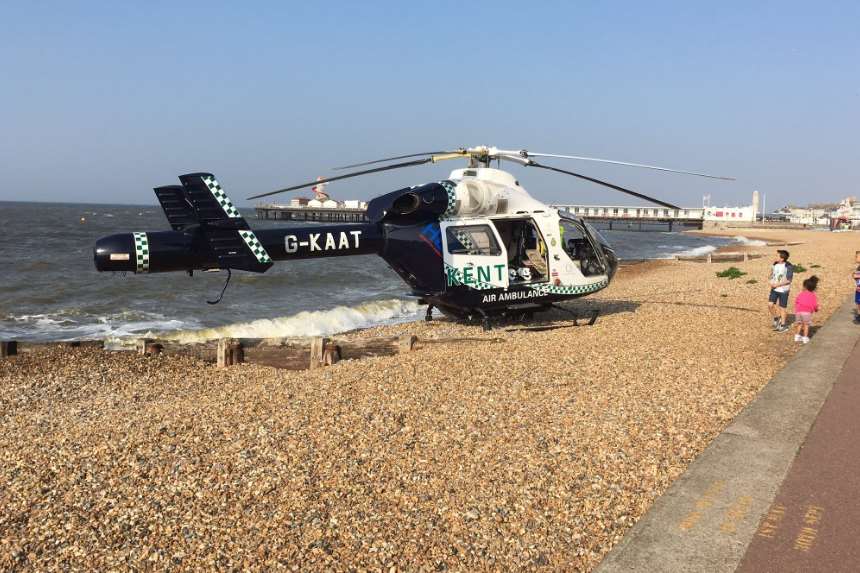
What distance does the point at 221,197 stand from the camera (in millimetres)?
10570

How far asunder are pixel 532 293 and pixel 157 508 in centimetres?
1001

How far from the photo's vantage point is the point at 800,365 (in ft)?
29.7

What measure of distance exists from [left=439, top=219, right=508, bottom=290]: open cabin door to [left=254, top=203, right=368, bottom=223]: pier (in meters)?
94.2

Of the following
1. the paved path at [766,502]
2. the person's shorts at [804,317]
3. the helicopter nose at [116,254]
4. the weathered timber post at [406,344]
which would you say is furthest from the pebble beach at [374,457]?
the helicopter nose at [116,254]

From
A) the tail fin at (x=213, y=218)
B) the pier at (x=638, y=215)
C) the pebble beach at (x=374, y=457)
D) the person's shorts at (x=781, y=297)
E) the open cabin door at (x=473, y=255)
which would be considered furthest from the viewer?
the pier at (x=638, y=215)

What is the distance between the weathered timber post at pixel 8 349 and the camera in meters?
13.0

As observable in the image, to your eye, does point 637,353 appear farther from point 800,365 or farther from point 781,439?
point 781,439

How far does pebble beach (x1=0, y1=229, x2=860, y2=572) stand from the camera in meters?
4.61

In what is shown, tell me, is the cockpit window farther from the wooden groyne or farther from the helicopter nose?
the helicopter nose

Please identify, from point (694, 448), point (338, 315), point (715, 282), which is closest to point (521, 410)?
point (694, 448)

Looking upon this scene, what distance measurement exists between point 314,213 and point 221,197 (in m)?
116

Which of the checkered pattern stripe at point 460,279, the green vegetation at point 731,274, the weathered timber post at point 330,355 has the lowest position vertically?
the weathered timber post at point 330,355

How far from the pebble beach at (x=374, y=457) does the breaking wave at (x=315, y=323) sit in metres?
6.36

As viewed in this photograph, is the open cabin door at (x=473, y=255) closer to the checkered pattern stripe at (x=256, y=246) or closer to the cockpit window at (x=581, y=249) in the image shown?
the cockpit window at (x=581, y=249)
